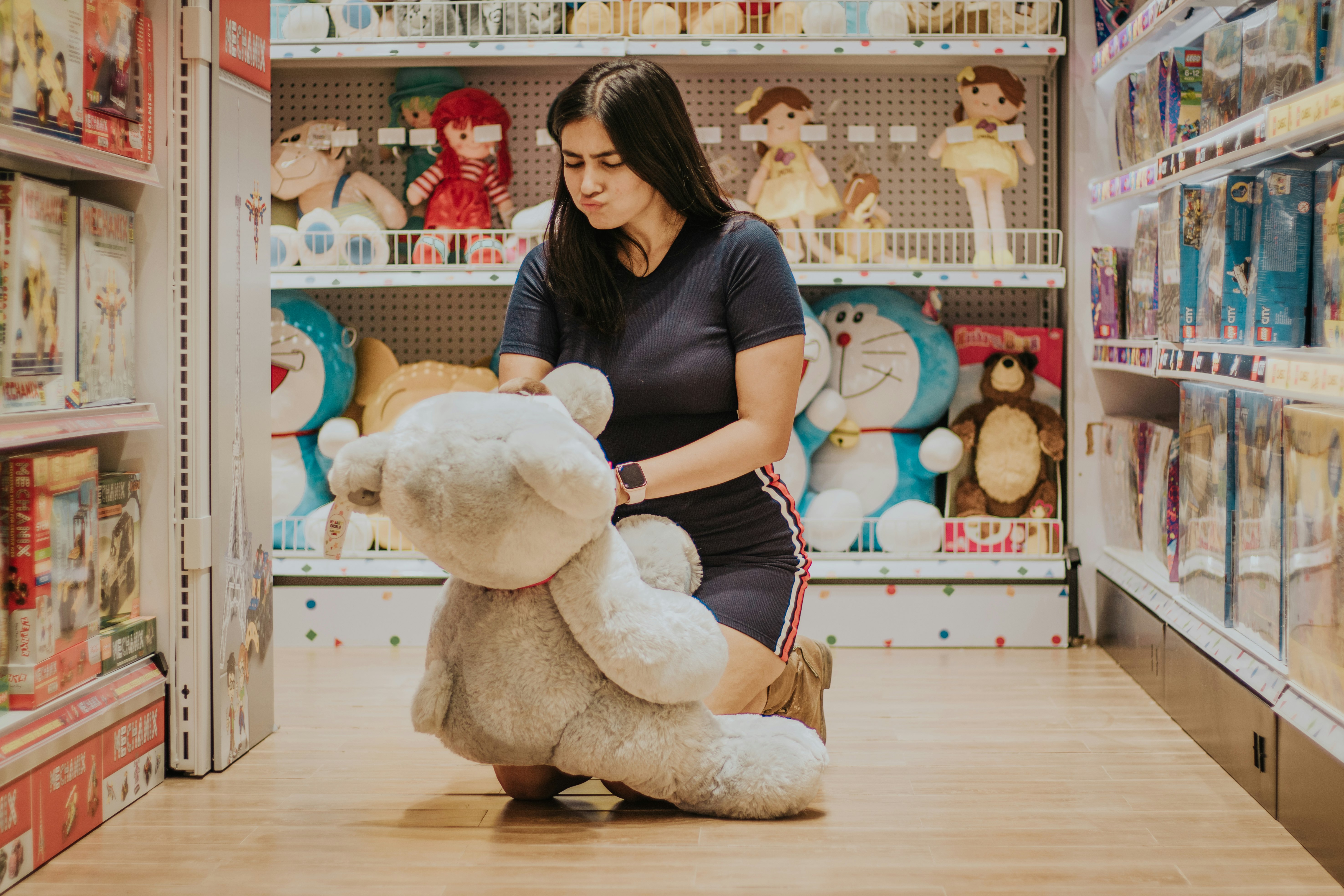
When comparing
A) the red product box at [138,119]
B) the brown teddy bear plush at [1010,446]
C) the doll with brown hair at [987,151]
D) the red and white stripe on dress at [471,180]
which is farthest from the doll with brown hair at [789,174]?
the red product box at [138,119]

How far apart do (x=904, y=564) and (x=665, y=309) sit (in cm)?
130

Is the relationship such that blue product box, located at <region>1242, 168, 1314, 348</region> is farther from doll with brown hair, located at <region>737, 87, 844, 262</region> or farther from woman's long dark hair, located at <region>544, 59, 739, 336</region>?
doll with brown hair, located at <region>737, 87, 844, 262</region>

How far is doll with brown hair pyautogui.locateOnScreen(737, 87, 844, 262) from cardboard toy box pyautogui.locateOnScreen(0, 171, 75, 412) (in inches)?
66.4

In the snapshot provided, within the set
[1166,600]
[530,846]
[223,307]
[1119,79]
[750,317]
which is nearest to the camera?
[530,846]

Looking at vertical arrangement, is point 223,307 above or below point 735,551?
above

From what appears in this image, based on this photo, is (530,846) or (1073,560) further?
(1073,560)

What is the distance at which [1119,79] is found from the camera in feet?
8.78

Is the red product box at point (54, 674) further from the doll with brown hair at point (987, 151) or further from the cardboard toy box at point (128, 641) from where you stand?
the doll with brown hair at point (987, 151)

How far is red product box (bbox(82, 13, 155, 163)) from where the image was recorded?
1670 mm

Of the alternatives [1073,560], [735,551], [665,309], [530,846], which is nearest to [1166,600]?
[1073,560]

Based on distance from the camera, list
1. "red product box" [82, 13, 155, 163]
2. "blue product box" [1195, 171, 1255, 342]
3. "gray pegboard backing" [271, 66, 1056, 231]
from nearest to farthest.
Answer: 1. "red product box" [82, 13, 155, 163]
2. "blue product box" [1195, 171, 1255, 342]
3. "gray pegboard backing" [271, 66, 1056, 231]

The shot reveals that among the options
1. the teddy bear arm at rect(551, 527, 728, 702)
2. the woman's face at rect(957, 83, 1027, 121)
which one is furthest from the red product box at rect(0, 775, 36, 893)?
the woman's face at rect(957, 83, 1027, 121)

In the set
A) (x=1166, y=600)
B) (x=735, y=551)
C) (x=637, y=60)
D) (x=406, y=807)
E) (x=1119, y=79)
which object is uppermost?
(x=1119, y=79)

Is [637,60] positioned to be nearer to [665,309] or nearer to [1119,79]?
[665,309]
